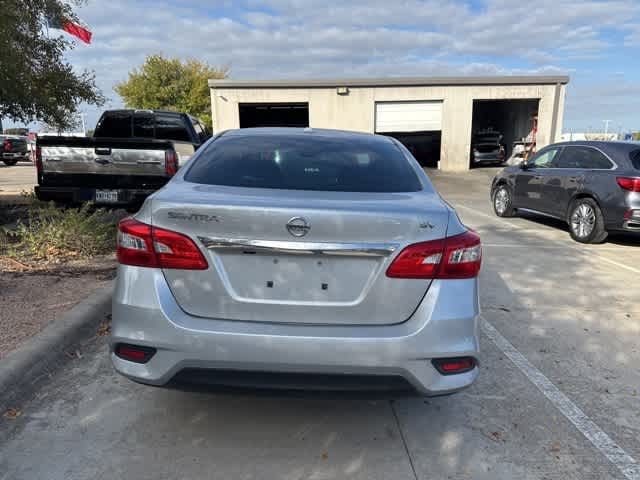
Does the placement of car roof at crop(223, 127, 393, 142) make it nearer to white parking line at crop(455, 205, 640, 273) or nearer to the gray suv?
white parking line at crop(455, 205, 640, 273)

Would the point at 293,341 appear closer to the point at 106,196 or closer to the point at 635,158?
the point at 106,196

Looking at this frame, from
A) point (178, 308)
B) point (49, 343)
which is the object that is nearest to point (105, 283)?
point (49, 343)

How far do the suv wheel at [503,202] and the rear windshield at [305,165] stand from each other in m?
8.40

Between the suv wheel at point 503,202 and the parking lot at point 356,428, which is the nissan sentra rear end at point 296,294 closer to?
the parking lot at point 356,428

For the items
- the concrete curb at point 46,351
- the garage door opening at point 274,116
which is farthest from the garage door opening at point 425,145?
the concrete curb at point 46,351

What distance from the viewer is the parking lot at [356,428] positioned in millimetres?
2590

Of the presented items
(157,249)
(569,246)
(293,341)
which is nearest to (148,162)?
(157,249)

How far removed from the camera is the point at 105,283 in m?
5.10

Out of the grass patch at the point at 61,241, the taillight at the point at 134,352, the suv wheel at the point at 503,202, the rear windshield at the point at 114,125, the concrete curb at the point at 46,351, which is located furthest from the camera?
the suv wheel at the point at 503,202

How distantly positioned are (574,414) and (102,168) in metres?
6.25

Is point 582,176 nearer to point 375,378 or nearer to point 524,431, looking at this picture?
point 524,431

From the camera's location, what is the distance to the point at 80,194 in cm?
694

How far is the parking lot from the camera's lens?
259cm

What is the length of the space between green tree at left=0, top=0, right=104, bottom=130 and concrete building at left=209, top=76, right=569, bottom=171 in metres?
14.3
